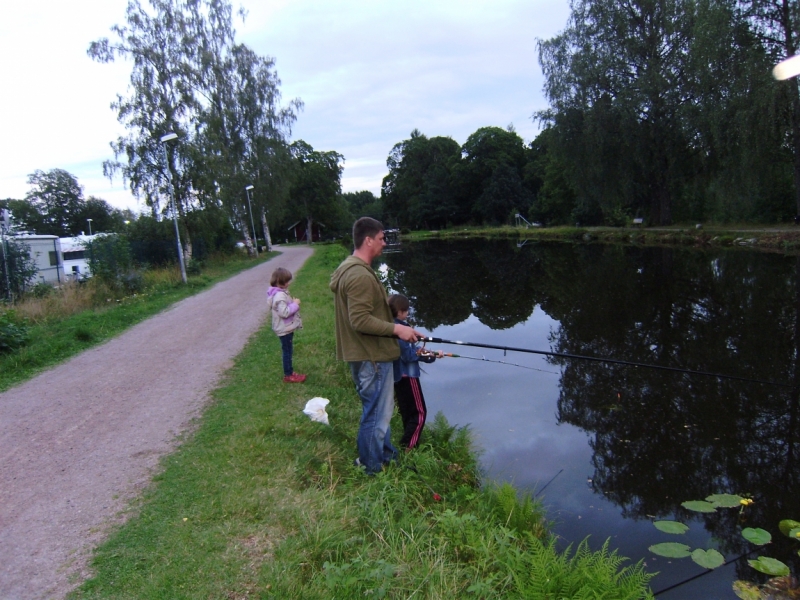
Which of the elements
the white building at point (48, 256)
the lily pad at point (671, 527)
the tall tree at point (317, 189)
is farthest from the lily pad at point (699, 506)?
the tall tree at point (317, 189)

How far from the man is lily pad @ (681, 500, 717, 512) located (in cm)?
267

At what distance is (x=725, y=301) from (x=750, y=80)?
13.9 m

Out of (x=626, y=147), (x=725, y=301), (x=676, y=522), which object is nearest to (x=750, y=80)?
(x=626, y=147)

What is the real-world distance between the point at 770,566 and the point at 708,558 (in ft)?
1.27

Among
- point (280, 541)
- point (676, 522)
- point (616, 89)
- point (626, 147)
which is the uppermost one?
point (616, 89)

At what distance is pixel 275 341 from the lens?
979 centimetres

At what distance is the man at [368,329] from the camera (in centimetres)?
421

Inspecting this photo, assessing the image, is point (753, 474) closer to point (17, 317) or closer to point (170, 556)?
point (170, 556)

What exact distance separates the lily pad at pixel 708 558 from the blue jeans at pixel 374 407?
2.44 metres

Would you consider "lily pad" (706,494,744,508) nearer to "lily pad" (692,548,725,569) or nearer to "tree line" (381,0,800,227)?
"lily pad" (692,548,725,569)

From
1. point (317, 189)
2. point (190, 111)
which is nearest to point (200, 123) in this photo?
point (190, 111)

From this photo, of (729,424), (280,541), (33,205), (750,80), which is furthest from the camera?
(33,205)

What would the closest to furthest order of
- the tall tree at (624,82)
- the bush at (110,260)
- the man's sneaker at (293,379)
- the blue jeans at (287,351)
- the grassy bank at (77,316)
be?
the blue jeans at (287,351), the man's sneaker at (293,379), the grassy bank at (77,316), the bush at (110,260), the tall tree at (624,82)

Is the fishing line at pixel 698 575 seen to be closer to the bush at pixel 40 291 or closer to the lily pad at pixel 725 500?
the lily pad at pixel 725 500
